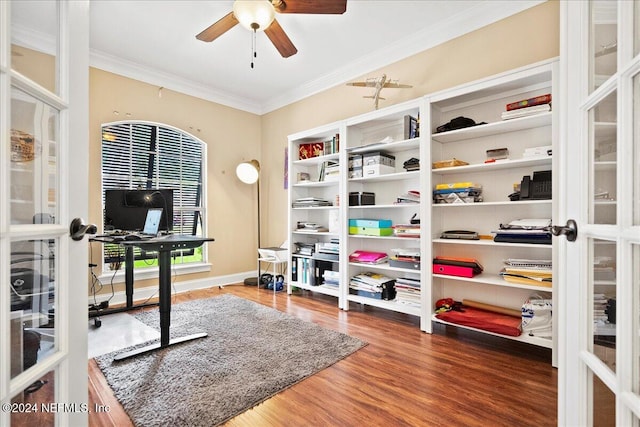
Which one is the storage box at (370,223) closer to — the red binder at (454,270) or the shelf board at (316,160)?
the red binder at (454,270)

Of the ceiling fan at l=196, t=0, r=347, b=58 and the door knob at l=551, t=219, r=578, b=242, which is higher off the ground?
the ceiling fan at l=196, t=0, r=347, b=58

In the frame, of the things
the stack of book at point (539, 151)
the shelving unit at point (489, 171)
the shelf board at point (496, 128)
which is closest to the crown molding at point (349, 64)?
the shelving unit at point (489, 171)

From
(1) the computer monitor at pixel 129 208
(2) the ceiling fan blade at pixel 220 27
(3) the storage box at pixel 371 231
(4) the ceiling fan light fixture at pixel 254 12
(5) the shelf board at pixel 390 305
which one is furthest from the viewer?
(1) the computer monitor at pixel 129 208

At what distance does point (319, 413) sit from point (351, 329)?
3.83 feet

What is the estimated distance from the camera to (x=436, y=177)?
2715 mm

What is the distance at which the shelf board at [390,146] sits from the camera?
110 inches

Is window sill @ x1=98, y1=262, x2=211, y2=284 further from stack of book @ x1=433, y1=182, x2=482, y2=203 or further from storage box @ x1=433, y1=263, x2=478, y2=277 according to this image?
stack of book @ x1=433, y1=182, x2=482, y2=203

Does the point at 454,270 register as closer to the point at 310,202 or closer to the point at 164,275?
the point at 310,202

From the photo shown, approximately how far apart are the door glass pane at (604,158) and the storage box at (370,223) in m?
2.18

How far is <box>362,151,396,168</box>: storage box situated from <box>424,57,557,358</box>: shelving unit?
53 centimetres

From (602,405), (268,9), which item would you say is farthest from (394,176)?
(602,405)

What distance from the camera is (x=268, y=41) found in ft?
10.2

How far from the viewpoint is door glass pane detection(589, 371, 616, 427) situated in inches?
28.6

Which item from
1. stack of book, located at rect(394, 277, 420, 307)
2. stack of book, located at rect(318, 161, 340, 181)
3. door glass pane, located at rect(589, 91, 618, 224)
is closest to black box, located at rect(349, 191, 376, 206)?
stack of book, located at rect(318, 161, 340, 181)
